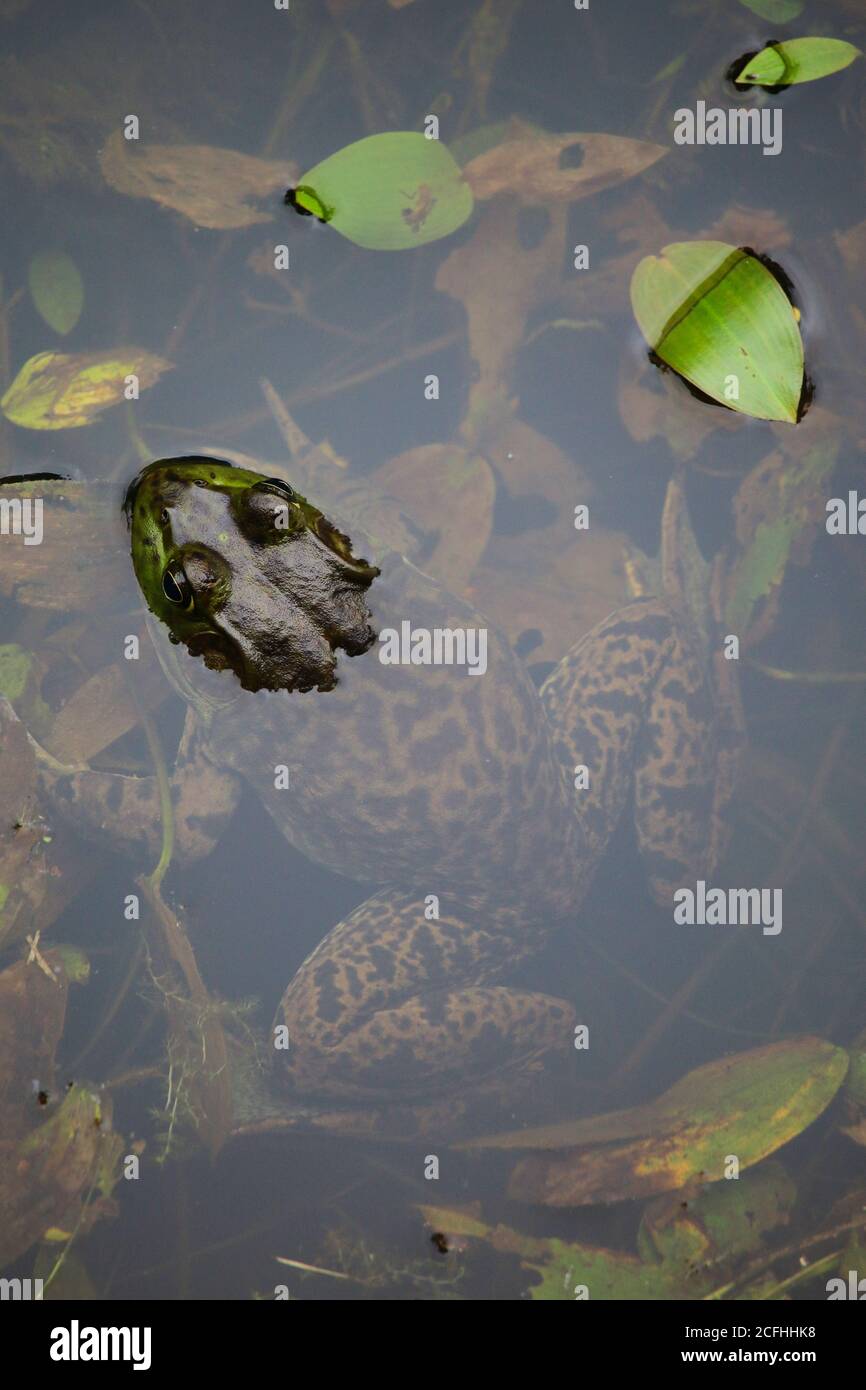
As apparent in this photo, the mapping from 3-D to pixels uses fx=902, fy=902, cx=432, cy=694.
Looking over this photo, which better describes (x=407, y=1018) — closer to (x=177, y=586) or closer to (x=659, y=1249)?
(x=659, y=1249)

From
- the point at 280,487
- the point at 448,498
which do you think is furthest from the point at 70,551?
the point at 448,498

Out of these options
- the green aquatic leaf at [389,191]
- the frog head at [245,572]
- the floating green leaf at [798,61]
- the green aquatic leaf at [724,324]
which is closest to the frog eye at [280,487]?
the frog head at [245,572]

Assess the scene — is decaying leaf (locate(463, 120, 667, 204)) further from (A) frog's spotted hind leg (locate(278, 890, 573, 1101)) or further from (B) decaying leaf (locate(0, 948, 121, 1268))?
(B) decaying leaf (locate(0, 948, 121, 1268))

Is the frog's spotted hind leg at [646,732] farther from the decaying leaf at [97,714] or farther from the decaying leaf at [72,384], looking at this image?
the decaying leaf at [72,384]

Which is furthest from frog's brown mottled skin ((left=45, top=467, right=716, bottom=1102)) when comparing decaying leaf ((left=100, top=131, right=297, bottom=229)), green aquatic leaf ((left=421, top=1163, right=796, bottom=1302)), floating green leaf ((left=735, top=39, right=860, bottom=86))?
floating green leaf ((left=735, top=39, right=860, bottom=86))
